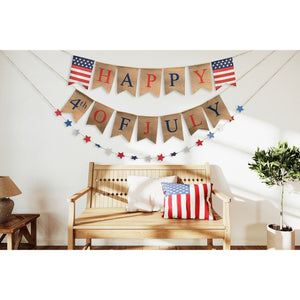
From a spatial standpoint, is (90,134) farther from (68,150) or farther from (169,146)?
(169,146)

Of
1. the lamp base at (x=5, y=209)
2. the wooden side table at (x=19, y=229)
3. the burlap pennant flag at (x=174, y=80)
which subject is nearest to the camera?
the wooden side table at (x=19, y=229)

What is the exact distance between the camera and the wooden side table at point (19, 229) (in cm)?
235

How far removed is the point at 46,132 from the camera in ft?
9.51

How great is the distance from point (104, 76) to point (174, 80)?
73 centimetres

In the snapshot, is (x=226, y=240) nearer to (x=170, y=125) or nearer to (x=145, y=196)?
(x=145, y=196)

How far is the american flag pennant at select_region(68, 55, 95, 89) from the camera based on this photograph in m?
2.87

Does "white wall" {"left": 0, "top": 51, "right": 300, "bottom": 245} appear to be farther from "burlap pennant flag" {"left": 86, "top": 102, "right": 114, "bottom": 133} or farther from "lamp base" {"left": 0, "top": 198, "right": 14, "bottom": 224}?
"lamp base" {"left": 0, "top": 198, "right": 14, "bottom": 224}

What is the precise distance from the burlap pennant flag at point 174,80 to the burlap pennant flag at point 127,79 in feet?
1.06

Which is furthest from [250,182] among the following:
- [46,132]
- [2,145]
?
[2,145]

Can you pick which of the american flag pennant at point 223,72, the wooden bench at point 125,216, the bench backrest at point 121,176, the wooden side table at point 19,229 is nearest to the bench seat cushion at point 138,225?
the wooden bench at point 125,216

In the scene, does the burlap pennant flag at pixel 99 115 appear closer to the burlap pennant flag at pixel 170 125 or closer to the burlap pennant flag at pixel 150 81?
the burlap pennant flag at pixel 150 81

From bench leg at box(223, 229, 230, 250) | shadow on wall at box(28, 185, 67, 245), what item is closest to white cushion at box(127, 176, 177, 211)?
bench leg at box(223, 229, 230, 250)

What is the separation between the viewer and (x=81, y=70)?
288cm

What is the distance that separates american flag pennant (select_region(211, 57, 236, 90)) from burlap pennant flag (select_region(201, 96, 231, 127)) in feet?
0.46
